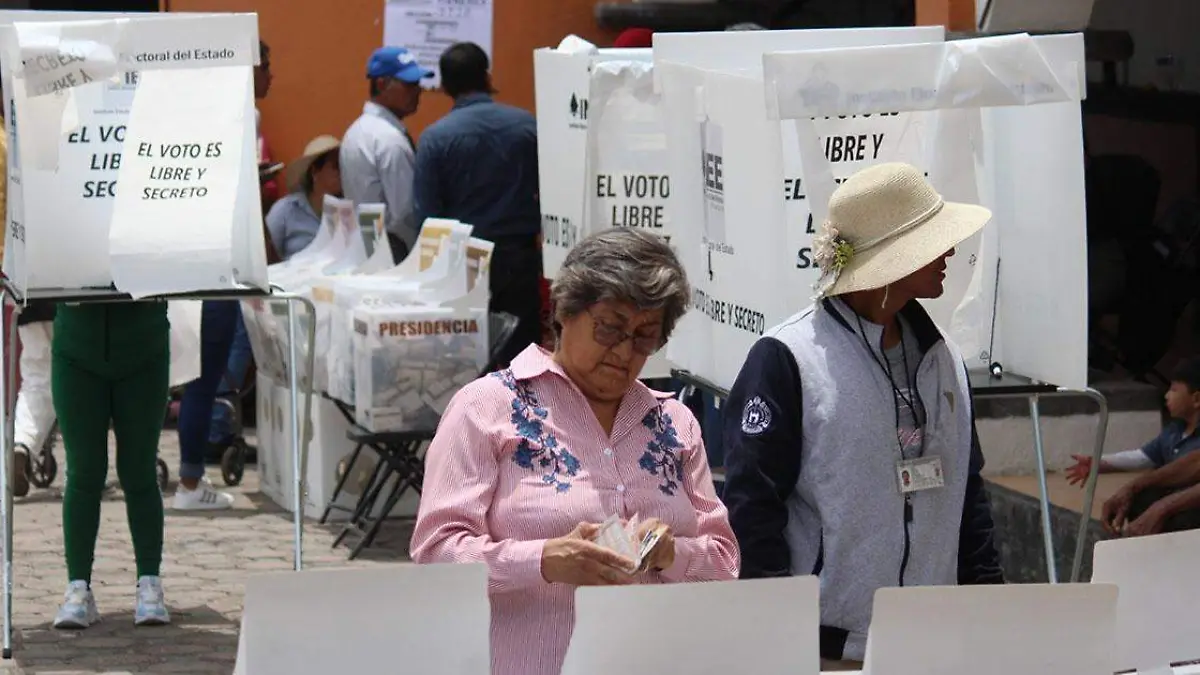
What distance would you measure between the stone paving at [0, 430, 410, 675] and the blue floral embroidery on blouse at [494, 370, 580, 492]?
3308 mm

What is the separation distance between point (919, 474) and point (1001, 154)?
1751mm

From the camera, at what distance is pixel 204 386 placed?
9.38 meters

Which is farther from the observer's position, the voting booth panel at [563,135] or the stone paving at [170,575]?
the voting booth panel at [563,135]

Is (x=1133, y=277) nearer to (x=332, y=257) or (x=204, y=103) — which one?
(x=332, y=257)

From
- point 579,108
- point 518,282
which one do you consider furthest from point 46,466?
point 579,108

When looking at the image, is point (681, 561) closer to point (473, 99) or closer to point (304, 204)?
point (473, 99)

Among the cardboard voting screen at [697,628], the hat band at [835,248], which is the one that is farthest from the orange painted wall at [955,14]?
the cardboard voting screen at [697,628]

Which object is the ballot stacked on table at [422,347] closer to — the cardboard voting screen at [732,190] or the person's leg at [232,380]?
the person's leg at [232,380]

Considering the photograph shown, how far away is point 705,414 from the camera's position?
753cm

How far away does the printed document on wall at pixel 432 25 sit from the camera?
12141 mm

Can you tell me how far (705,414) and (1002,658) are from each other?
432cm

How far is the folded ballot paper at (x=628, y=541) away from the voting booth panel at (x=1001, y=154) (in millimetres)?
1593

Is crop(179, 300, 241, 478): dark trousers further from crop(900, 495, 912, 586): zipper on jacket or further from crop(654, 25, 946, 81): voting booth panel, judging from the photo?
crop(900, 495, 912, 586): zipper on jacket

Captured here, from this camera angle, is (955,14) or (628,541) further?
(955,14)
